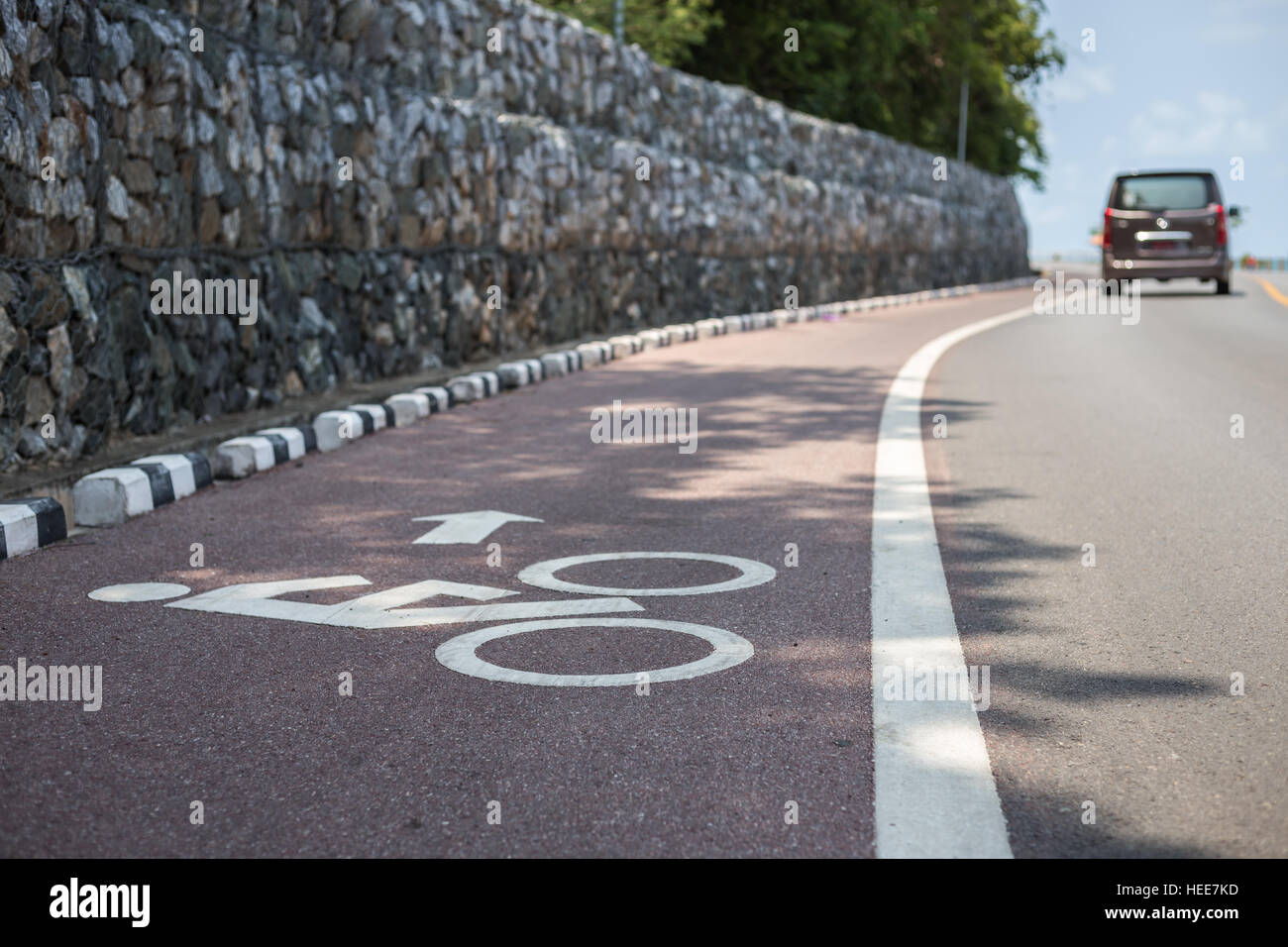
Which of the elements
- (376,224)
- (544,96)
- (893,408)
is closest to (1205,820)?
(893,408)

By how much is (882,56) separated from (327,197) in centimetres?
3461

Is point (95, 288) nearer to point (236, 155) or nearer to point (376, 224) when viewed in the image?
point (236, 155)

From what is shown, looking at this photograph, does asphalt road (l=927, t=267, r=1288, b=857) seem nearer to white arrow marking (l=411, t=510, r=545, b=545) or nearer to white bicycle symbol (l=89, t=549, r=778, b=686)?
white bicycle symbol (l=89, t=549, r=778, b=686)

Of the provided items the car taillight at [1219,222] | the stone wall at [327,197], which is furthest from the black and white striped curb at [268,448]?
the car taillight at [1219,222]

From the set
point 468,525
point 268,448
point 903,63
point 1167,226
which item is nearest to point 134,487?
point 268,448

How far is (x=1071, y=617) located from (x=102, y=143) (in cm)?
578

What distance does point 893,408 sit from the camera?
1005 cm

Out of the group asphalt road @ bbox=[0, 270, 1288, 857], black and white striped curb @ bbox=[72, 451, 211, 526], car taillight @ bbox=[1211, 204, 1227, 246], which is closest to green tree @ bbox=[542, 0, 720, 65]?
car taillight @ bbox=[1211, 204, 1227, 246]

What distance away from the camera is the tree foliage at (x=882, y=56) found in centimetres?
3269

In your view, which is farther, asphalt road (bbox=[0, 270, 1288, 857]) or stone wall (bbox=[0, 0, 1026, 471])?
stone wall (bbox=[0, 0, 1026, 471])

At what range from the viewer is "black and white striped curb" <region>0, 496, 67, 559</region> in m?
5.66

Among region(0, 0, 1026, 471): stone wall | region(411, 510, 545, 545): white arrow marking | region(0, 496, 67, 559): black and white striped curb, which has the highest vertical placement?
region(0, 0, 1026, 471): stone wall

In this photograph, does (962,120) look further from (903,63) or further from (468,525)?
(468,525)

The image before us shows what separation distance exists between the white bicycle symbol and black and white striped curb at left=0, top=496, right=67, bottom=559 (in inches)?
29.8
